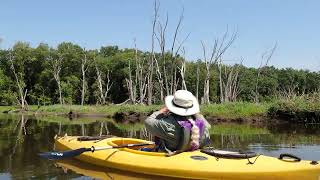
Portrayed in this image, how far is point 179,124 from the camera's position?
6.70 m

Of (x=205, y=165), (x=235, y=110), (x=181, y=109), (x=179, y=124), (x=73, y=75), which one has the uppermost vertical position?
(x=73, y=75)

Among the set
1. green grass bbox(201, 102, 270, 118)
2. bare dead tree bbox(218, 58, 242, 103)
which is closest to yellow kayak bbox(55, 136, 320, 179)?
green grass bbox(201, 102, 270, 118)

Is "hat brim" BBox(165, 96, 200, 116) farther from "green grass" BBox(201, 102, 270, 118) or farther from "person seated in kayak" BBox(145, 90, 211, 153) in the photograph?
"green grass" BBox(201, 102, 270, 118)

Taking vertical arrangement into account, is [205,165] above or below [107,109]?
below

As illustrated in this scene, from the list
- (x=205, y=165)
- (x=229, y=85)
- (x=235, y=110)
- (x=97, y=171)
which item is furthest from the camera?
(x=229, y=85)

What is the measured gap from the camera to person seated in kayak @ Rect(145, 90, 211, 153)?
6727mm

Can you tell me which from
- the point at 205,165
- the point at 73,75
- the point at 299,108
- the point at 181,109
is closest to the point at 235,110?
the point at 299,108

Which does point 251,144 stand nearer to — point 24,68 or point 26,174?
point 26,174

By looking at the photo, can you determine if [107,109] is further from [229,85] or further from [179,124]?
[179,124]

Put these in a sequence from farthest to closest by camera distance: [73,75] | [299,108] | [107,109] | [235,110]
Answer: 1. [73,75]
2. [107,109]
3. [235,110]
4. [299,108]

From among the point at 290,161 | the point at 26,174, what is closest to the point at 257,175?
the point at 290,161

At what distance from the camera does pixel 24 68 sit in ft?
165

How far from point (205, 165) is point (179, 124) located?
75 cm

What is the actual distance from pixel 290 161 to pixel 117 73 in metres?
45.0
